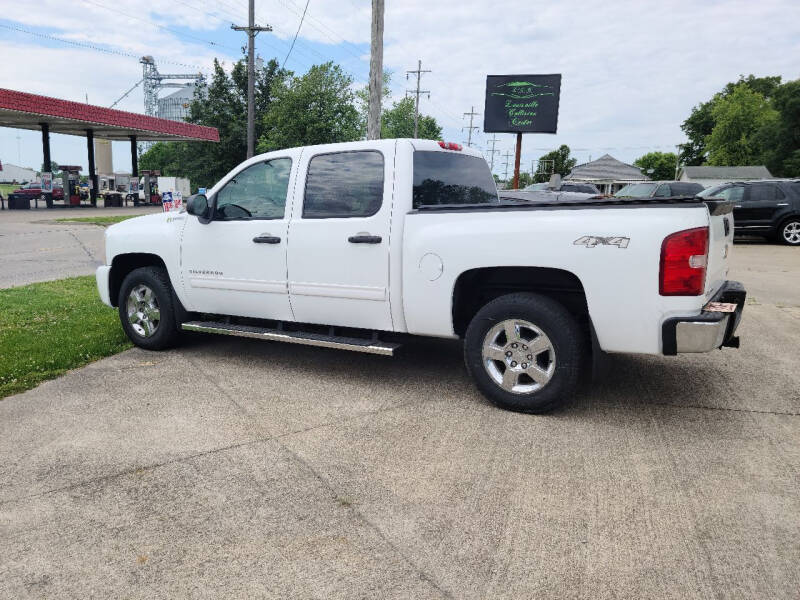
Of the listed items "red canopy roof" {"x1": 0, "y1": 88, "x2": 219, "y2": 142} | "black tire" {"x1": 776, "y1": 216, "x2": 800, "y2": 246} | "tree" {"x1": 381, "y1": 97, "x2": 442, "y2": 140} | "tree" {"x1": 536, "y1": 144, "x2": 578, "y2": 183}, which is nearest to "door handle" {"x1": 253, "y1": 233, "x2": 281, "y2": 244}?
"black tire" {"x1": 776, "y1": 216, "x2": 800, "y2": 246}

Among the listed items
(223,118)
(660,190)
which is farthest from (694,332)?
(223,118)

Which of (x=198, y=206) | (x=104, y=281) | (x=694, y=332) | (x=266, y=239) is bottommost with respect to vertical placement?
(x=104, y=281)

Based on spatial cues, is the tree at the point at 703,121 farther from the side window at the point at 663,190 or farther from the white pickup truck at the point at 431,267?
the white pickup truck at the point at 431,267

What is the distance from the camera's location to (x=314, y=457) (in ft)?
12.4

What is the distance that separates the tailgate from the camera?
13.0ft

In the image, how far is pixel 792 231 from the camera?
17.2 metres

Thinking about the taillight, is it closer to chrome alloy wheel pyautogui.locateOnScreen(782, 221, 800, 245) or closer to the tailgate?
the tailgate

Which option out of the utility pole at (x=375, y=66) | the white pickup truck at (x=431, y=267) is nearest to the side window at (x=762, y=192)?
the utility pole at (x=375, y=66)

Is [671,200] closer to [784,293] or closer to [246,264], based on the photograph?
[246,264]

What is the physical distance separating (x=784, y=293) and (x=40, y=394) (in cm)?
1006

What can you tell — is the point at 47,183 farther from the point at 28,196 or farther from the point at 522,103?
the point at 522,103

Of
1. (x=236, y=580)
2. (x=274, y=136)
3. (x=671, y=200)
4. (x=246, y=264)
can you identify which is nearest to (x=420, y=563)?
(x=236, y=580)

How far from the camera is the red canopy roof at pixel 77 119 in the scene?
28.1 meters

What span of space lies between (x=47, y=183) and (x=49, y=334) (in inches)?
1316
